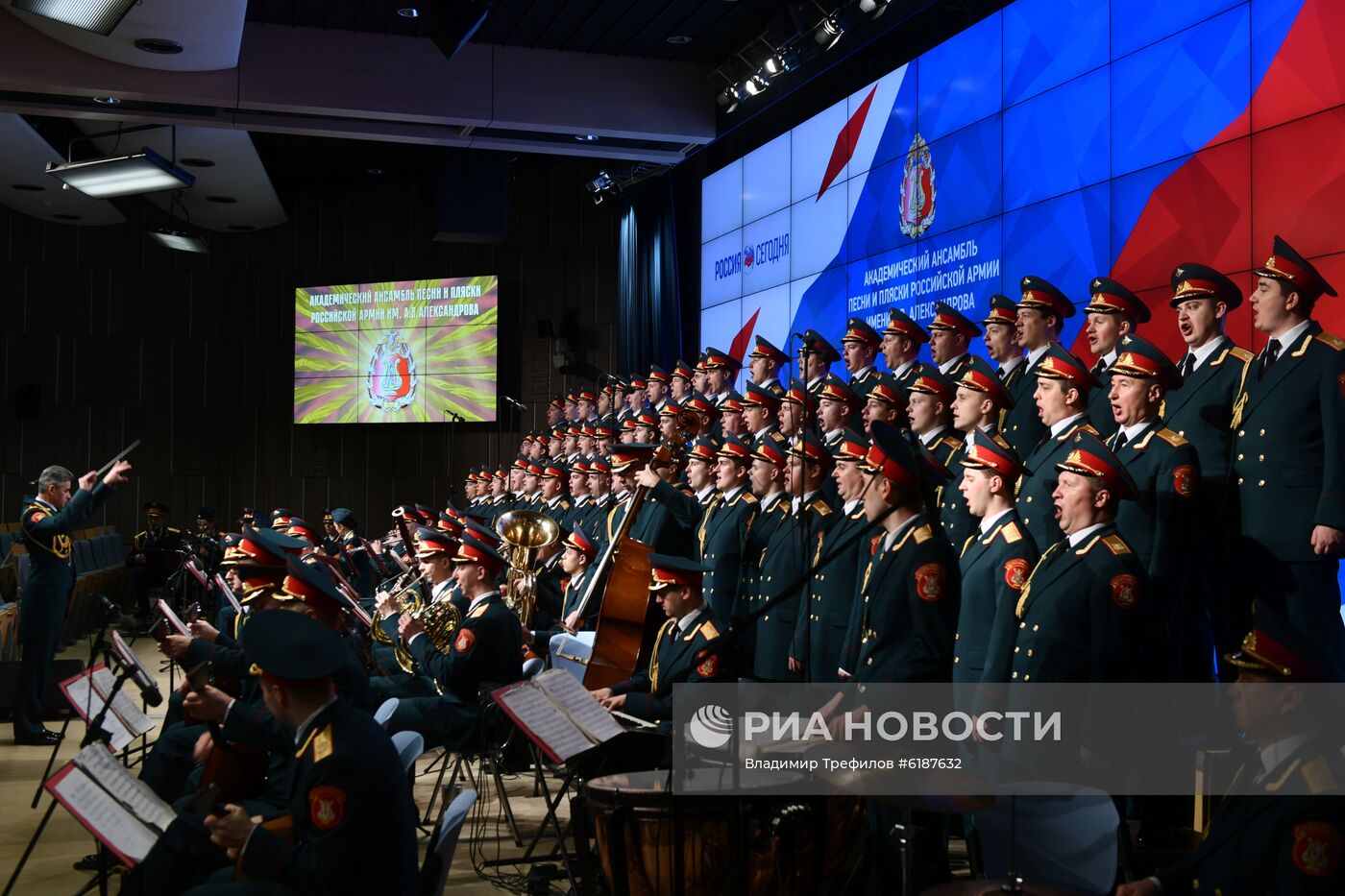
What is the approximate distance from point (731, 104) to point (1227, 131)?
675 cm

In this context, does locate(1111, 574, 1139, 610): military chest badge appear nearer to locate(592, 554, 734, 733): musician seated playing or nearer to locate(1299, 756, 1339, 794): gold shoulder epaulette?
locate(1299, 756, 1339, 794): gold shoulder epaulette

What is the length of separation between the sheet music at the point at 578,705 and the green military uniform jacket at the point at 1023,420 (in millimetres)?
2649

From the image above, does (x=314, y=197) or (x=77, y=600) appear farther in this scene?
(x=314, y=197)

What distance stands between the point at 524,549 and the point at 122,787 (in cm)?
491

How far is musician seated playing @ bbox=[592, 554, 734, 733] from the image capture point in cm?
493

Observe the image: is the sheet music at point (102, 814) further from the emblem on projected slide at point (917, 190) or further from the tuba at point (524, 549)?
the emblem on projected slide at point (917, 190)

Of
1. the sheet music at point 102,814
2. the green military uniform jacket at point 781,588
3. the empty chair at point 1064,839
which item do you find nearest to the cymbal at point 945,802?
the empty chair at point 1064,839

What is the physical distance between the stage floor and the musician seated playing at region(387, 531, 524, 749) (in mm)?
374

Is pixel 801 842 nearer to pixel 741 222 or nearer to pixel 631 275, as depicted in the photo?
pixel 741 222

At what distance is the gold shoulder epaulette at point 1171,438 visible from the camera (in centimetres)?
454

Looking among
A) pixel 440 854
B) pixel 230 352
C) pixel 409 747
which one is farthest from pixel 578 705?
pixel 230 352

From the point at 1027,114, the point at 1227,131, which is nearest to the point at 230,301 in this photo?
the point at 1027,114

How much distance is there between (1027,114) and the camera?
333 inches

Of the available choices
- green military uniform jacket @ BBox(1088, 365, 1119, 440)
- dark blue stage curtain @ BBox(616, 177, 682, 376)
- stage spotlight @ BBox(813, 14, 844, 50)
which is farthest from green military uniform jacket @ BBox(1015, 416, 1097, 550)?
dark blue stage curtain @ BBox(616, 177, 682, 376)
